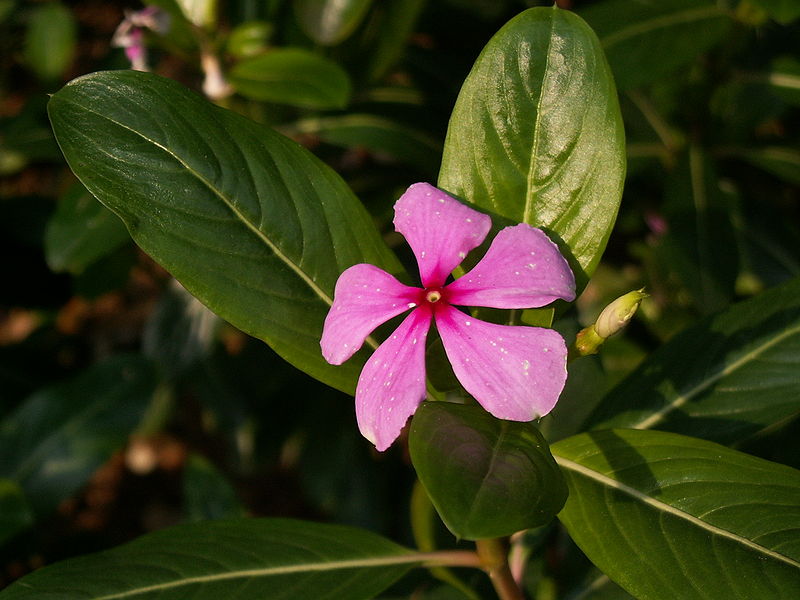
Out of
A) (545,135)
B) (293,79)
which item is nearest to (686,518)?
(545,135)

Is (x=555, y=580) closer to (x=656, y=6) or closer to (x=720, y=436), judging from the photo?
(x=720, y=436)

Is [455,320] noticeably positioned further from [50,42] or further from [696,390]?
[50,42]

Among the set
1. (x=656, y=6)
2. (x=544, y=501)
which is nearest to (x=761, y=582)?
(x=544, y=501)

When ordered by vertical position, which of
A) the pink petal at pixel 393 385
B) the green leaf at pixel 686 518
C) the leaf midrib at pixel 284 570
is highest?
the pink petal at pixel 393 385

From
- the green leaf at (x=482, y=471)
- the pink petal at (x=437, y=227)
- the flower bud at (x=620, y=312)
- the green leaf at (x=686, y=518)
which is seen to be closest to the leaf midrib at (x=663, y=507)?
the green leaf at (x=686, y=518)

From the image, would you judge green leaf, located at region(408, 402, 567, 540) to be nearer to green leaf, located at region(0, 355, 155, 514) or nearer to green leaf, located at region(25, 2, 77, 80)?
green leaf, located at region(0, 355, 155, 514)

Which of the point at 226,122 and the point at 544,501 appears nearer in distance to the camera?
the point at 544,501

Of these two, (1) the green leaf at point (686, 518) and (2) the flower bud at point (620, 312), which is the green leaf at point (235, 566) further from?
(2) the flower bud at point (620, 312)
